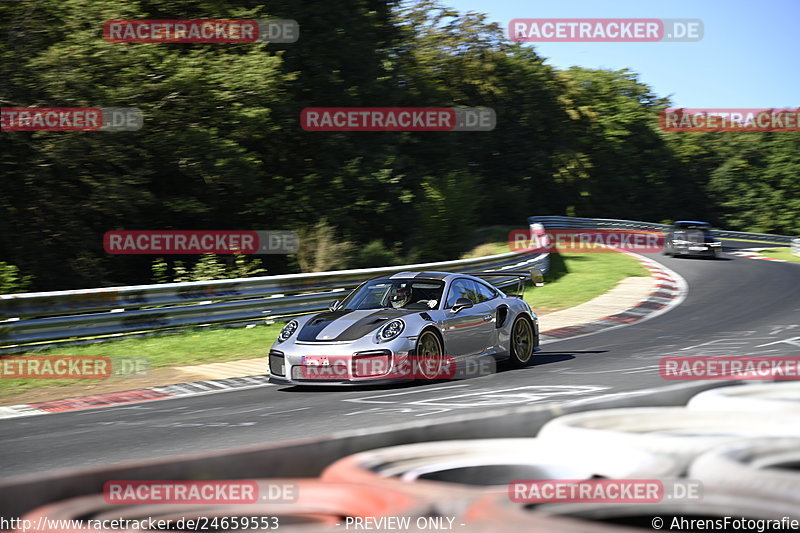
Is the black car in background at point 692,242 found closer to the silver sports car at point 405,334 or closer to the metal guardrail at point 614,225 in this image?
the metal guardrail at point 614,225

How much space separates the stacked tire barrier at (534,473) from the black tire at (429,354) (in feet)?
18.3

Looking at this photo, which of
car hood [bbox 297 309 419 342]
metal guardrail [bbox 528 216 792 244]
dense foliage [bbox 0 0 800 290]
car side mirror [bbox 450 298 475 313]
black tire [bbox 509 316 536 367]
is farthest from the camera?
metal guardrail [bbox 528 216 792 244]

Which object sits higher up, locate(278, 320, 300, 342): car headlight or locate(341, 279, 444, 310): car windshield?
locate(341, 279, 444, 310): car windshield

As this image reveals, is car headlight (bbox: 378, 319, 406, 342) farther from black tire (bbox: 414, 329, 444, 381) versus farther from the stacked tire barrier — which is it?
the stacked tire barrier

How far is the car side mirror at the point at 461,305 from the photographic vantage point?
1102 cm

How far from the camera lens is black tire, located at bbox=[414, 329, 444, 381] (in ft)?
33.8

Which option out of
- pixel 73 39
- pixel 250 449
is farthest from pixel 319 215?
pixel 250 449

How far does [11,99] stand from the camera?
61.7 ft

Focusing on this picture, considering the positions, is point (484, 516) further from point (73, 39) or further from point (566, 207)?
point (566, 207)

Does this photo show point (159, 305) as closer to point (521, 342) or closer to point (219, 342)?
point (219, 342)

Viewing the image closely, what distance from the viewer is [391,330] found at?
10133 millimetres

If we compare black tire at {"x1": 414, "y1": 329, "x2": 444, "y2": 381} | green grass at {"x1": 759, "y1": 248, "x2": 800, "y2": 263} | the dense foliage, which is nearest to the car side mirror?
black tire at {"x1": 414, "y1": 329, "x2": 444, "y2": 381}

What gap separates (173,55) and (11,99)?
459 cm

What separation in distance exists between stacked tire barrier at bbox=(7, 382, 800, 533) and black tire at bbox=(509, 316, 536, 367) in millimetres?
6989
